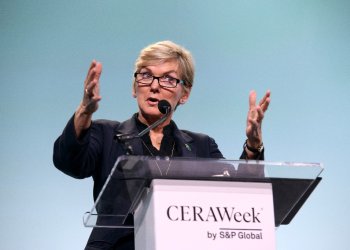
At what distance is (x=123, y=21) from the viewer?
10.5ft

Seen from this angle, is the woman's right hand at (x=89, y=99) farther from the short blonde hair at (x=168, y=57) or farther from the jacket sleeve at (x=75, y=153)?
the short blonde hair at (x=168, y=57)

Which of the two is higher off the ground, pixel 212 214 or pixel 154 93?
pixel 154 93

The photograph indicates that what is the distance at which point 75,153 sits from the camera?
1.82 meters

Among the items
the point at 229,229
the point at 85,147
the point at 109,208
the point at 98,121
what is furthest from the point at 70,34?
the point at 229,229

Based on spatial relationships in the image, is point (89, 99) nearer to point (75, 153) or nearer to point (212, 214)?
point (75, 153)

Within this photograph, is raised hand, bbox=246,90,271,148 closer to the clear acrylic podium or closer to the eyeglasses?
the clear acrylic podium

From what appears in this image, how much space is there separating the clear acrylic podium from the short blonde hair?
2.77 ft

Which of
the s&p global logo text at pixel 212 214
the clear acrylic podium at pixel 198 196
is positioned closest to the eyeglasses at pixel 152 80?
the clear acrylic podium at pixel 198 196

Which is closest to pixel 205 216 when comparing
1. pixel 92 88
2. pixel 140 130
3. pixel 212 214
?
pixel 212 214

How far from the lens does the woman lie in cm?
178

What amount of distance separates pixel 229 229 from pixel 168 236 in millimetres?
151

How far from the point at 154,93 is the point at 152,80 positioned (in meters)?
0.05

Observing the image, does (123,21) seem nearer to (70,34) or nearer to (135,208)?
(70,34)

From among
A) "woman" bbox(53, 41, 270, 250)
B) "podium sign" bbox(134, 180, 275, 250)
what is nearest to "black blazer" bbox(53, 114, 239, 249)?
"woman" bbox(53, 41, 270, 250)
